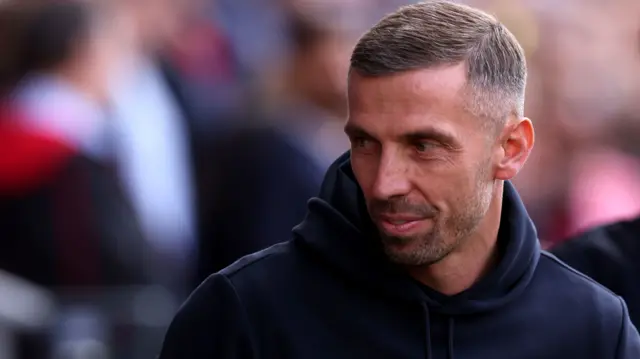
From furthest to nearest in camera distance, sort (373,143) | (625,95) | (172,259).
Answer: (625,95) → (172,259) → (373,143)

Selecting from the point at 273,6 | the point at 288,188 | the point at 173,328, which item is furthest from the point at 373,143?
the point at 273,6

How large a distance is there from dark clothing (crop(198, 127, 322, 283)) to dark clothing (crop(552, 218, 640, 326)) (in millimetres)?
1338

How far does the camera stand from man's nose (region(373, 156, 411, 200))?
3.33m

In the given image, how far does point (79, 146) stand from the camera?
18.3 ft

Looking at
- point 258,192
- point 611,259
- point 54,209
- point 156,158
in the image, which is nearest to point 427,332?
point 611,259

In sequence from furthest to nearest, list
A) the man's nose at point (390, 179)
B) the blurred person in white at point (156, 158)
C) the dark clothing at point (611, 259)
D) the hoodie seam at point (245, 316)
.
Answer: the blurred person in white at point (156, 158), the dark clothing at point (611, 259), the hoodie seam at point (245, 316), the man's nose at point (390, 179)

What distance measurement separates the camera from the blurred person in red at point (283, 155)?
216 inches

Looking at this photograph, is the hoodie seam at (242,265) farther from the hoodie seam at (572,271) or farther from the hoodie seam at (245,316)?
the hoodie seam at (572,271)

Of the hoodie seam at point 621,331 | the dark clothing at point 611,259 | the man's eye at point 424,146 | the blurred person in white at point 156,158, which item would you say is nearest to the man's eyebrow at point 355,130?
the man's eye at point 424,146

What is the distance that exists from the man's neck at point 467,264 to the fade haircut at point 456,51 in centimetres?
27

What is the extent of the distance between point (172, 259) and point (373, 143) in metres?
2.83

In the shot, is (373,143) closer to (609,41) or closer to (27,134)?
(27,134)

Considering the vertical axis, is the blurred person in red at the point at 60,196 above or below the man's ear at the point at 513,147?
below

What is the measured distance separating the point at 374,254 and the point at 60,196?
7.29 feet
